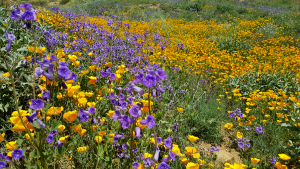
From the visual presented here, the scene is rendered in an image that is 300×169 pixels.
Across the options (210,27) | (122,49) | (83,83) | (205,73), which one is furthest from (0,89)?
(210,27)

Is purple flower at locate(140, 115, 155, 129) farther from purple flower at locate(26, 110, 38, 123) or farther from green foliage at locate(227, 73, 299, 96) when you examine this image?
green foliage at locate(227, 73, 299, 96)

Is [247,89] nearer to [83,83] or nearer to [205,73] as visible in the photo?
[205,73]

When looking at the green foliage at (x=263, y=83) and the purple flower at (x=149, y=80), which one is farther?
the green foliage at (x=263, y=83)

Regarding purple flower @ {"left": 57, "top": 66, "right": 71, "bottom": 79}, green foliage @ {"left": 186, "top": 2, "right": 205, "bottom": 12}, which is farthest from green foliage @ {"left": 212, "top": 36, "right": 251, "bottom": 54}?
green foliage @ {"left": 186, "top": 2, "right": 205, "bottom": 12}

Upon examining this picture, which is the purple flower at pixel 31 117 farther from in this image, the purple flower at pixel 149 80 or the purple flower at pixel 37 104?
the purple flower at pixel 149 80

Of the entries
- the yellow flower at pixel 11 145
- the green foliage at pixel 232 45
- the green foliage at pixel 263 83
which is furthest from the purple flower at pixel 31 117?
the green foliage at pixel 232 45

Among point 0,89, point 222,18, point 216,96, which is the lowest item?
point 216,96

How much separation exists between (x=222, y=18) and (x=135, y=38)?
1163cm

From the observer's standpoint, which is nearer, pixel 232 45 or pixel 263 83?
pixel 263 83

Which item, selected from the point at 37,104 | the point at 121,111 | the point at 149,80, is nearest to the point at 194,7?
the point at 121,111

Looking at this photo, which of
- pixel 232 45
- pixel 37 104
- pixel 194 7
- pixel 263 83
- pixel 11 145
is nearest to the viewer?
pixel 37 104

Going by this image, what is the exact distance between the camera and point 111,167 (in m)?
1.52

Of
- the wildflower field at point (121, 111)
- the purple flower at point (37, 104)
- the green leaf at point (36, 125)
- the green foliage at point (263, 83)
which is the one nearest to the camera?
the green leaf at point (36, 125)

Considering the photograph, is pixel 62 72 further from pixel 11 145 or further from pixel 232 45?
pixel 232 45
